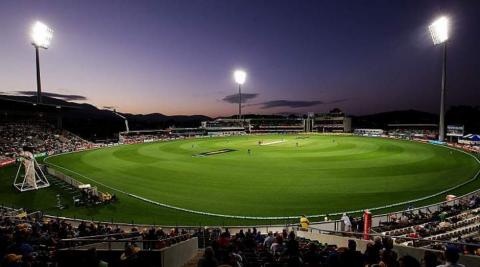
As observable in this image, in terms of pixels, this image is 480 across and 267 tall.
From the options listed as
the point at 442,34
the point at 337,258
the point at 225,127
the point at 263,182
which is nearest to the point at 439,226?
the point at 337,258

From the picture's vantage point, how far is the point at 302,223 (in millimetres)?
14898

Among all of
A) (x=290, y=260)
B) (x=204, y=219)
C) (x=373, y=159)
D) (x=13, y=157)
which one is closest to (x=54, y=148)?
(x=13, y=157)

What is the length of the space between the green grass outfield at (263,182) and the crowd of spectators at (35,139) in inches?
391

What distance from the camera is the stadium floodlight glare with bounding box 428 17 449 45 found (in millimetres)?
50737

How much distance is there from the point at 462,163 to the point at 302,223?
1264 inches

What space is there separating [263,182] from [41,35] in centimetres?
4949

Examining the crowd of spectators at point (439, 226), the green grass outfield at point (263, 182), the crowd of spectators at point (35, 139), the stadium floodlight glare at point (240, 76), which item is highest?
the stadium floodlight glare at point (240, 76)

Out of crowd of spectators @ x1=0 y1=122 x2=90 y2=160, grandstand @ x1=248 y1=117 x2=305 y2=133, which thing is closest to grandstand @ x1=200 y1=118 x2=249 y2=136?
grandstand @ x1=248 y1=117 x2=305 y2=133

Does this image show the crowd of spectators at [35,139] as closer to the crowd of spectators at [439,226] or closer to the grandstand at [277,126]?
the crowd of spectators at [439,226]

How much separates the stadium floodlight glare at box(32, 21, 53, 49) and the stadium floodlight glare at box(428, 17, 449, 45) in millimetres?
69120

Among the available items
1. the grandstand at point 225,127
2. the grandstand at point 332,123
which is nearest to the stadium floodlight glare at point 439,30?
the grandstand at point 332,123

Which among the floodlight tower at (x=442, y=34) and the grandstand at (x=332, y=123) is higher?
the floodlight tower at (x=442, y=34)

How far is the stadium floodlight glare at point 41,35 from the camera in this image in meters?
50.8

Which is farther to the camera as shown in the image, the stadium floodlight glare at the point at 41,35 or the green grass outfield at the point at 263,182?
the stadium floodlight glare at the point at 41,35
